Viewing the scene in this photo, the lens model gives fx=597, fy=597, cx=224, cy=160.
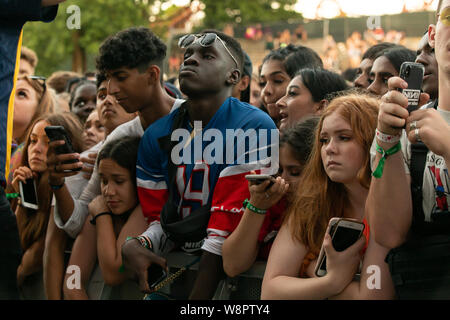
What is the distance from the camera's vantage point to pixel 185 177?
330cm

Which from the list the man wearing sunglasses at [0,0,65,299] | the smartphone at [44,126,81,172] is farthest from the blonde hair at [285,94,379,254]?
the smartphone at [44,126,81,172]

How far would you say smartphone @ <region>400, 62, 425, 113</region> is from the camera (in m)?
2.14

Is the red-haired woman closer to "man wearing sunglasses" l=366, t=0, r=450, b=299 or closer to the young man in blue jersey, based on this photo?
"man wearing sunglasses" l=366, t=0, r=450, b=299

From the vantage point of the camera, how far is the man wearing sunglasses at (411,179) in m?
2.18

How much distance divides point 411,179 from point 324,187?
50 centimetres

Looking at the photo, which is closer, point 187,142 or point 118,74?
point 187,142

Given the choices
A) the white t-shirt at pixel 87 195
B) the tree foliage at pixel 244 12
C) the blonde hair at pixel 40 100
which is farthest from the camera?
the tree foliage at pixel 244 12

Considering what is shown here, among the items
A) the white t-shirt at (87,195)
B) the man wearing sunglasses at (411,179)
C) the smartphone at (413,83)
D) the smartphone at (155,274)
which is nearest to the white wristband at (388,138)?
the man wearing sunglasses at (411,179)

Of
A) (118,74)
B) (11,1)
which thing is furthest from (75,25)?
(11,1)

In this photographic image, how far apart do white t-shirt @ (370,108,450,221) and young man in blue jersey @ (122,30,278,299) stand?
3.16 ft

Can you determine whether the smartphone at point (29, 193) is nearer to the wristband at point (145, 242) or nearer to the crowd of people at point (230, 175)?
the crowd of people at point (230, 175)

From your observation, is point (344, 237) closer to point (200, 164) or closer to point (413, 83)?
point (413, 83)

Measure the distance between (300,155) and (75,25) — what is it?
5.47 feet

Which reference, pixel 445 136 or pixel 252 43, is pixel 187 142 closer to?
pixel 445 136
